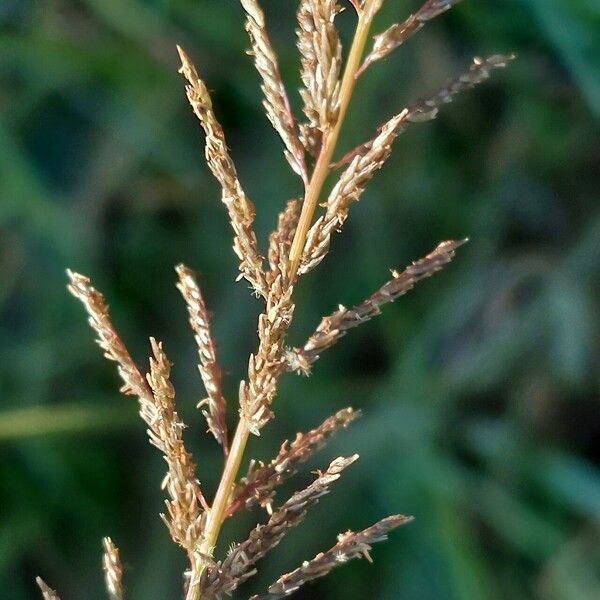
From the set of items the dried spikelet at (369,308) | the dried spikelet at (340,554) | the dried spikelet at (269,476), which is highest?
the dried spikelet at (369,308)

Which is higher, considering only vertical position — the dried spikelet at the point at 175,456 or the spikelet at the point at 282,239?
the spikelet at the point at 282,239

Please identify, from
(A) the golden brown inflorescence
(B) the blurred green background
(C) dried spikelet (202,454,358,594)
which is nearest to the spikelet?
(A) the golden brown inflorescence

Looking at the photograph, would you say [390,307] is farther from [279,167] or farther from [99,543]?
[99,543]

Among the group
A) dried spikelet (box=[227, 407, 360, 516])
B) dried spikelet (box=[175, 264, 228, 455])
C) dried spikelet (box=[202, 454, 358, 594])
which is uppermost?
dried spikelet (box=[175, 264, 228, 455])

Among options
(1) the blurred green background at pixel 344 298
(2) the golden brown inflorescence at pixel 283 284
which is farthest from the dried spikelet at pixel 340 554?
(1) the blurred green background at pixel 344 298

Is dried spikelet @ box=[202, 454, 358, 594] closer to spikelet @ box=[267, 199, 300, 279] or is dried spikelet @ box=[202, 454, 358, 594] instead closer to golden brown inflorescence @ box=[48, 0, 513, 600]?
golden brown inflorescence @ box=[48, 0, 513, 600]

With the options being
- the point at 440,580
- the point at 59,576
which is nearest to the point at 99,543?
the point at 59,576

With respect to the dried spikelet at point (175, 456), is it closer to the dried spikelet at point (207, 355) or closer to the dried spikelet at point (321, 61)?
the dried spikelet at point (207, 355)
